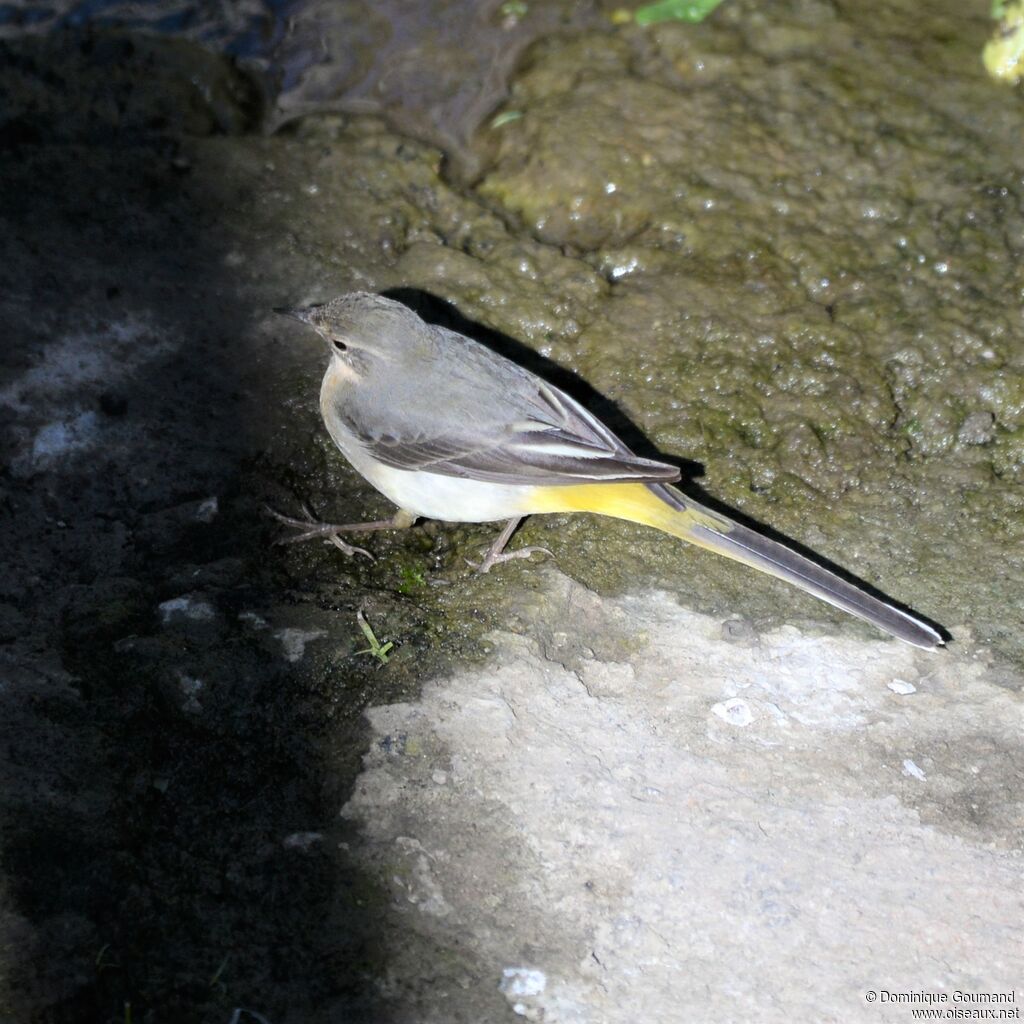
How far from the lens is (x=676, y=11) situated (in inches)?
272

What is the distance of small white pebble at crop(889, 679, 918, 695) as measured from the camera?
14.0ft

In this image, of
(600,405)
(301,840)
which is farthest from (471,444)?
(301,840)

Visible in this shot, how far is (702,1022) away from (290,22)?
21.4 feet

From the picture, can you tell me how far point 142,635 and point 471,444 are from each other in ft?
4.97

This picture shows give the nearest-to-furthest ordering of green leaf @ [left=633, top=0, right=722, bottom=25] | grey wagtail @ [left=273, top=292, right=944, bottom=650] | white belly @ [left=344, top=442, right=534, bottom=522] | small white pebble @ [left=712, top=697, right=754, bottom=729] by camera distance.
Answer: small white pebble @ [left=712, top=697, right=754, bottom=729] < grey wagtail @ [left=273, top=292, right=944, bottom=650] < white belly @ [left=344, top=442, right=534, bottom=522] < green leaf @ [left=633, top=0, right=722, bottom=25]

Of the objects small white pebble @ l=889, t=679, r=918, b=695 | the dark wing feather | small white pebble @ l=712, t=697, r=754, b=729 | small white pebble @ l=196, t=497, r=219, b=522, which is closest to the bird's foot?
small white pebble @ l=196, t=497, r=219, b=522

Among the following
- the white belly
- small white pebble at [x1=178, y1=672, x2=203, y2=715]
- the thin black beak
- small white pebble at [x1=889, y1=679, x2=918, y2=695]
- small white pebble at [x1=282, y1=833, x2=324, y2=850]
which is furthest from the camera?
the thin black beak

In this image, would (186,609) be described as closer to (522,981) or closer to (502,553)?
(502,553)

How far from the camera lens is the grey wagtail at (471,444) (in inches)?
175

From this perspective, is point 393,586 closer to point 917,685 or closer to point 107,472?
point 107,472

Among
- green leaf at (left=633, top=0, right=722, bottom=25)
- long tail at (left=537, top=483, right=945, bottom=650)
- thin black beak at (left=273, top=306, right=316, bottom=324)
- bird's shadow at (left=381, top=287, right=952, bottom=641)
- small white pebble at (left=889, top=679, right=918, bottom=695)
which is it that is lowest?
small white pebble at (left=889, top=679, right=918, bottom=695)

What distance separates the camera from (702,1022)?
3.24 meters

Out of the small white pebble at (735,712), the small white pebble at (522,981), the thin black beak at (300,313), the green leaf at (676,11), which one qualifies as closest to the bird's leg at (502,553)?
the small white pebble at (735,712)

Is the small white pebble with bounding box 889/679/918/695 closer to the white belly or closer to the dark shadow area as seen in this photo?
the white belly
